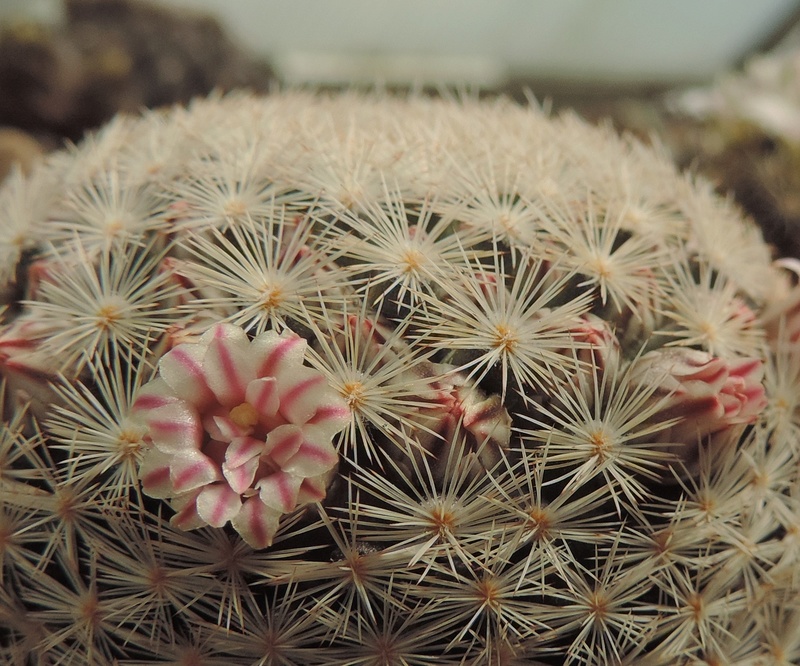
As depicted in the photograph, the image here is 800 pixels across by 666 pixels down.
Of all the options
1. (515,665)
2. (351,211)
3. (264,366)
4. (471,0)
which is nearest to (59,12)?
(471,0)

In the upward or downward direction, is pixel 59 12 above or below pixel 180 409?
above

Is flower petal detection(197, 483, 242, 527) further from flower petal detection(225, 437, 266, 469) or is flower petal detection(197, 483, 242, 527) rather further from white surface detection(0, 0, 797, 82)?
white surface detection(0, 0, 797, 82)

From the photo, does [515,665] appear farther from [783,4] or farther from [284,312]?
[783,4]

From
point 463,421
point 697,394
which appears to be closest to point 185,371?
point 463,421

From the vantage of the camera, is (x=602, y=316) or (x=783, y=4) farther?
(x=783, y=4)

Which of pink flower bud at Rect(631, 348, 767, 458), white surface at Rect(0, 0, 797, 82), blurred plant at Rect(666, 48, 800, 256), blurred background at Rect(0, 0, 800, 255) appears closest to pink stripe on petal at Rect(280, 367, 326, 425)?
pink flower bud at Rect(631, 348, 767, 458)

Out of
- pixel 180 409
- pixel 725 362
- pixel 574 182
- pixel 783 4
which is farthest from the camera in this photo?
pixel 783 4

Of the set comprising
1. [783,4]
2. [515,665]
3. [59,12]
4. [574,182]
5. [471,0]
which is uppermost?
[783,4]
